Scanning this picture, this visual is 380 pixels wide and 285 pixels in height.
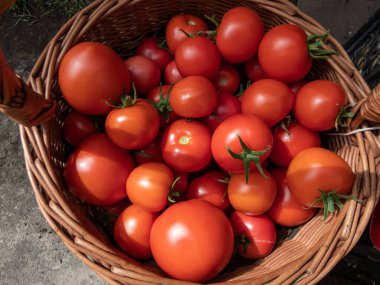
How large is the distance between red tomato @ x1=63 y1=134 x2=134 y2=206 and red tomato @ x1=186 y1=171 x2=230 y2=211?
0.52 feet

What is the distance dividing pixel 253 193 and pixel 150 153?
0.27 m

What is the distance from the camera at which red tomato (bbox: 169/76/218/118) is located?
805mm

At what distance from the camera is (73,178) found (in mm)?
823

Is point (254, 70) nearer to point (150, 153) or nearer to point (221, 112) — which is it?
point (221, 112)

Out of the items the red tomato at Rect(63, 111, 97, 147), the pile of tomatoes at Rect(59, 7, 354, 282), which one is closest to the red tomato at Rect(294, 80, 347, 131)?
the pile of tomatoes at Rect(59, 7, 354, 282)

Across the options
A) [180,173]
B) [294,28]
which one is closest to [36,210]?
[180,173]

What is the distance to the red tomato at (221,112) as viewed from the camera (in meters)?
0.89

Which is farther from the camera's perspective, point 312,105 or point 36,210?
point 36,210

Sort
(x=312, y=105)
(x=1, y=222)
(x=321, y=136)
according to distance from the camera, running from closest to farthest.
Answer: (x=312, y=105) → (x=321, y=136) → (x=1, y=222)

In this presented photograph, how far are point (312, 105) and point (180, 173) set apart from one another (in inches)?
13.4

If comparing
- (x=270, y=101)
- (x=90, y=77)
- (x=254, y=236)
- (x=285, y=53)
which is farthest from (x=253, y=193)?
(x=90, y=77)

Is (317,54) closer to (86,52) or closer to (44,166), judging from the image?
(86,52)

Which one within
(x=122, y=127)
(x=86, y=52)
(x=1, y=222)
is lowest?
(x=1, y=222)

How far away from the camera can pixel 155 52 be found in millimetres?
1026
